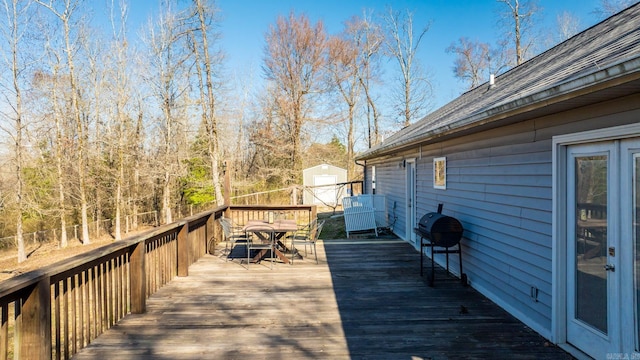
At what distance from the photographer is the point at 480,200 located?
4.76 metres

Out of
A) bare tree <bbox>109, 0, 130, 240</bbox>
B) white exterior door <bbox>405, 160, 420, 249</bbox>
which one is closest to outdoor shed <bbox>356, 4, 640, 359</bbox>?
white exterior door <bbox>405, 160, 420, 249</bbox>

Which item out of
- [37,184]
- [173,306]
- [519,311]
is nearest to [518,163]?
[519,311]

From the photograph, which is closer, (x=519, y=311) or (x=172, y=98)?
(x=519, y=311)

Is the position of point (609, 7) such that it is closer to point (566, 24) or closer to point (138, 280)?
point (566, 24)

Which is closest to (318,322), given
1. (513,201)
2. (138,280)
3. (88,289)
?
(138,280)

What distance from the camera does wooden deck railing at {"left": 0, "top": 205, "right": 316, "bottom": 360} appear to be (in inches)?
96.9

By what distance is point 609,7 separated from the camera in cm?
1364

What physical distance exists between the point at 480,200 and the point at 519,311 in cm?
146

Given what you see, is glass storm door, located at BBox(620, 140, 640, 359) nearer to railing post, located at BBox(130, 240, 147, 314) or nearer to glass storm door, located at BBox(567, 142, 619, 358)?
glass storm door, located at BBox(567, 142, 619, 358)

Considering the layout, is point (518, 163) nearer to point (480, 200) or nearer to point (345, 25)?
point (480, 200)

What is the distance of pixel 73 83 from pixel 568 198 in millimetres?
18256

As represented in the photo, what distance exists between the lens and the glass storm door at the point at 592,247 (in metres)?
2.71

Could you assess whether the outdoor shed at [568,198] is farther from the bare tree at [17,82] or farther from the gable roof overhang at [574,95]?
the bare tree at [17,82]

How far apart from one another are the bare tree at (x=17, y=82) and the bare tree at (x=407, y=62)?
16788 millimetres
